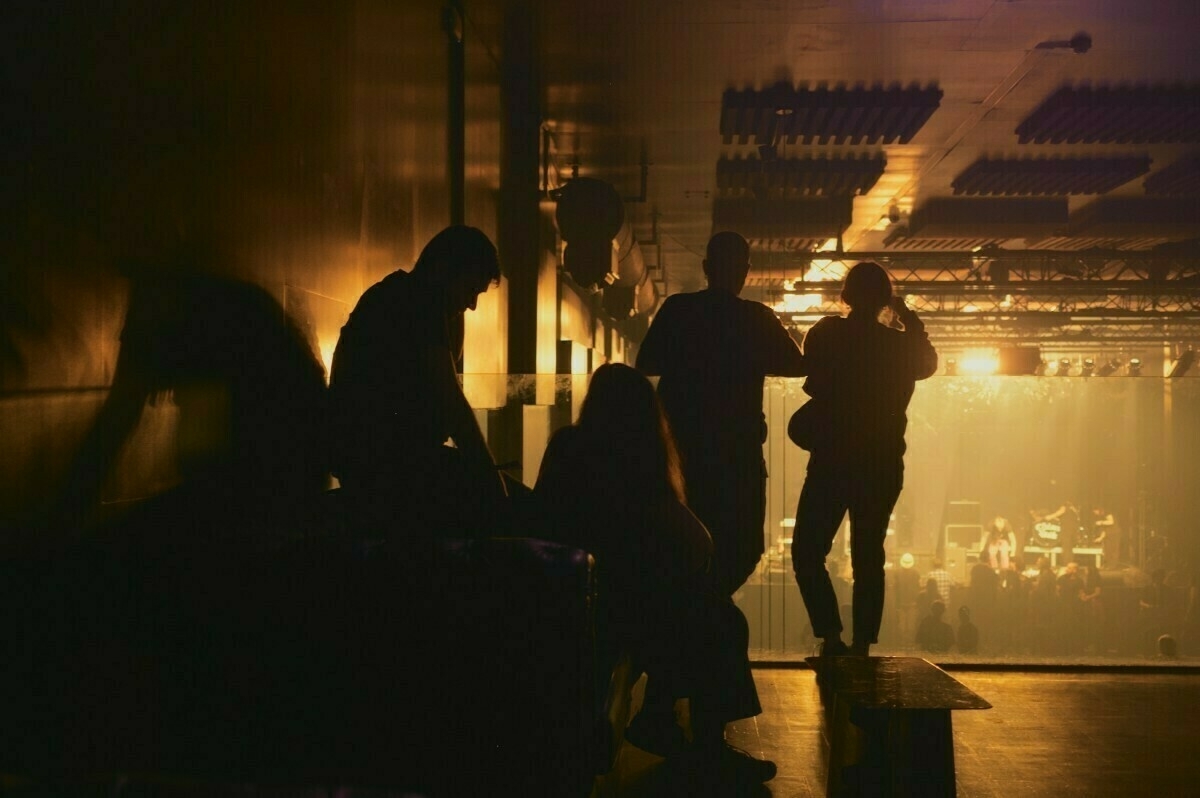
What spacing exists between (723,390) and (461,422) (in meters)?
1.19

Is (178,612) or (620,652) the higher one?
(178,612)

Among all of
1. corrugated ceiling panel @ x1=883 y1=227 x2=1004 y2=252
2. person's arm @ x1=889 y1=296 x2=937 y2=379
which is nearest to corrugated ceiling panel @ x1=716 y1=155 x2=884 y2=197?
corrugated ceiling panel @ x1=883 y1=227 x2=1004 y2=252

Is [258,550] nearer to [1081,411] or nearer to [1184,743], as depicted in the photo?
[1184,743]

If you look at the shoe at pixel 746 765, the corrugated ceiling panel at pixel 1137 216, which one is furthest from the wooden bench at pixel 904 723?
the corrugated ceiling panel at pixel 1137 216

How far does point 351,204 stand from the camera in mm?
3133

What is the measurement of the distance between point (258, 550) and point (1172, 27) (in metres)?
6.47

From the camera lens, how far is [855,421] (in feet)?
11.8

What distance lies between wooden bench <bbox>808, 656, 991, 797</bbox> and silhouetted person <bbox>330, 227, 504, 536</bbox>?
96 cm

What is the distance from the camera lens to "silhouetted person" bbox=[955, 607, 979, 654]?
16.6 m

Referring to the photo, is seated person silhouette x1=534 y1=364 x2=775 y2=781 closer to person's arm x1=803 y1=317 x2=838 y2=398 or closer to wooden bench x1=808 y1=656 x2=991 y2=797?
wooden bench x1=808 y1=656 x2=991 y2=797

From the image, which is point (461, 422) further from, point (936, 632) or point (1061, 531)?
point (1061, 531)

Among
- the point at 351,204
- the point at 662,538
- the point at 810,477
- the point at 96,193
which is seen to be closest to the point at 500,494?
the point at 662,538

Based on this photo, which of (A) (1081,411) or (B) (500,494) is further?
(A) (1081,411)

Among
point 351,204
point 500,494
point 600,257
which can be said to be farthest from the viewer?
point 600,257
